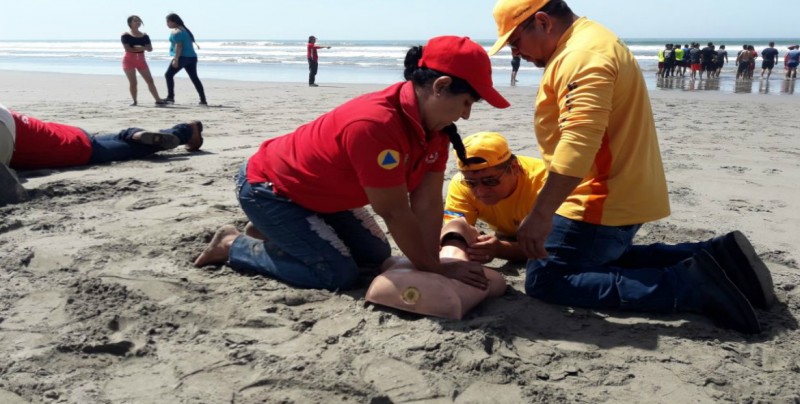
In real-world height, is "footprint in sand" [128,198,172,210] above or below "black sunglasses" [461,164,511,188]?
below

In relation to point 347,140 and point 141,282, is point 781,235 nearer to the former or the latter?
point 347,140

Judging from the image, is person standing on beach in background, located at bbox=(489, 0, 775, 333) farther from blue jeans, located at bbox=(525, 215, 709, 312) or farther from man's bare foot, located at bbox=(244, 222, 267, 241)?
man's bare foot, located at bbox=(244, 222, 267, 241)

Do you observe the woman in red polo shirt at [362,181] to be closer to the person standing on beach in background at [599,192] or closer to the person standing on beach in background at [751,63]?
the person standing on beach in background at [599,192]

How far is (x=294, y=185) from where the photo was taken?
10.2ft

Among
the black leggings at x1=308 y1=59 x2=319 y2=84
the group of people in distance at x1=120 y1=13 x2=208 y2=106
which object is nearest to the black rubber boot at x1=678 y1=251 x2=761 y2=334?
the group of people in distance at x1=120 y1=13 x2=208 y2=106

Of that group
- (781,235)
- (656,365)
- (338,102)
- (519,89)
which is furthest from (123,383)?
(519,89)

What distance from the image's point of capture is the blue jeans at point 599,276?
2.87 m

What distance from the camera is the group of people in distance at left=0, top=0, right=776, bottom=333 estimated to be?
2.61m

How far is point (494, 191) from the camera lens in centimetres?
352

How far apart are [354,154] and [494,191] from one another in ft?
3.44

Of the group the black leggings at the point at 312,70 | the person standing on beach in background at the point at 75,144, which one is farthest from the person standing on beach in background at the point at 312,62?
the person standing on beach in background at the point at 75,144

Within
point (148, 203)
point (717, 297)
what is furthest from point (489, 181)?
point (148, 203)

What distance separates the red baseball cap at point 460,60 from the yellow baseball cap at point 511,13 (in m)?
0.15

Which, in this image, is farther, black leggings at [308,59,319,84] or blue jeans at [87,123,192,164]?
black leggings at [308,59,319,84]
